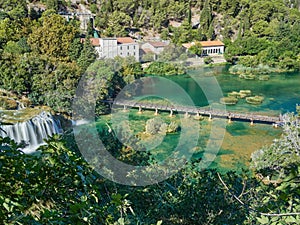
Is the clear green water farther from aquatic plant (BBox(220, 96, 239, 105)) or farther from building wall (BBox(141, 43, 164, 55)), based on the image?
building wall (BBox(141, 43, 164, 55))

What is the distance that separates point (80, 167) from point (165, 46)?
16590mm

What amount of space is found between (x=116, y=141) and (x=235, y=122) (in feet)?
22.1

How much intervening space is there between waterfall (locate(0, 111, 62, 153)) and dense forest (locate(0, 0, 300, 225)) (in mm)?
1147

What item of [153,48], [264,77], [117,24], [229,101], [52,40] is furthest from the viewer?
[117,24]

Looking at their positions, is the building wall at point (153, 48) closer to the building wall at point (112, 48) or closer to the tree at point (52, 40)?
the building wall at point (112, 48)

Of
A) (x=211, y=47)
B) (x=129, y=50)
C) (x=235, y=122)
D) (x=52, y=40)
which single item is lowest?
(x=235, y=122)

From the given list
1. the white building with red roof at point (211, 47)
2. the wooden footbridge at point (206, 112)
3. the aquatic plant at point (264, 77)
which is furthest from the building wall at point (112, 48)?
the aquatic plant at point (264, 77)

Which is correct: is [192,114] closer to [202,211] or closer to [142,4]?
[202,211]

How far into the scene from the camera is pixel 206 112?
9930mm

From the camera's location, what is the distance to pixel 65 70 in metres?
10.6

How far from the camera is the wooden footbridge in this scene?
9500mm

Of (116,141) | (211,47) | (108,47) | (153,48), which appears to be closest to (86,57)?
(108,47)

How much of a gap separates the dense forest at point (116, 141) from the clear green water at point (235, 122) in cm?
104

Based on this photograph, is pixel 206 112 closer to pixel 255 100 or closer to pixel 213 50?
pixel 255 100
